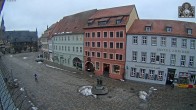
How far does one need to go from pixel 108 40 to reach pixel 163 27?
971 centimetres

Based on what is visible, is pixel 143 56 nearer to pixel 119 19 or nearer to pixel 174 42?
pixel 174 42

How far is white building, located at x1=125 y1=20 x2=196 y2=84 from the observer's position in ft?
95.8

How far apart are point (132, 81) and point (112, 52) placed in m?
6.27

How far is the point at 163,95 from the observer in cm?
2445

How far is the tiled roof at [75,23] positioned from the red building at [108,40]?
2.98 meters

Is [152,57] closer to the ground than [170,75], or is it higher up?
higher up

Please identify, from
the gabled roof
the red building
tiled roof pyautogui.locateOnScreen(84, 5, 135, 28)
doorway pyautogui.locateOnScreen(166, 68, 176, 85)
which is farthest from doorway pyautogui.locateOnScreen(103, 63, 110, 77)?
the gabled roof

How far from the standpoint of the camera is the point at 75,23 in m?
45.7

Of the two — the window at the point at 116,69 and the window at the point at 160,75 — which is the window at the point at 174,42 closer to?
the window at the point at 160,75

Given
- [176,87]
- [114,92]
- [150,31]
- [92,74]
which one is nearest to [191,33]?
[150,31]

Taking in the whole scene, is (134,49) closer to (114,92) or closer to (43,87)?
(114,92)

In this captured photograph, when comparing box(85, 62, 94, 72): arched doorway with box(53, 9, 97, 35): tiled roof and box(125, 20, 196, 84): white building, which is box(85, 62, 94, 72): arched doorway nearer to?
box(53, 9, 97, 35): tiled roof

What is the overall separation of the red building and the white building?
1564mm

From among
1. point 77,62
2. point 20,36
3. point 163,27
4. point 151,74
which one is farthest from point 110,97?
point 20,36
